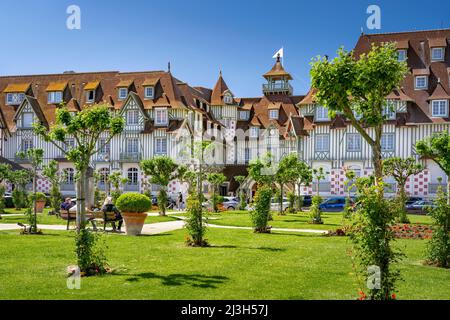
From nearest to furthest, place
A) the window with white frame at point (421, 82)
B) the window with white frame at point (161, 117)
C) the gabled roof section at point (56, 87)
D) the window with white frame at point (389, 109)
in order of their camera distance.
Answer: the window with white frame at point (389, 109)
the window with white frame at point (421, 82)
the window with white frame at point (161, 117)
the gabled roof section at point (56, 87)

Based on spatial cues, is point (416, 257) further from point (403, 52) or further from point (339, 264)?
point (403, 52)

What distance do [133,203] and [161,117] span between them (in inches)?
1230

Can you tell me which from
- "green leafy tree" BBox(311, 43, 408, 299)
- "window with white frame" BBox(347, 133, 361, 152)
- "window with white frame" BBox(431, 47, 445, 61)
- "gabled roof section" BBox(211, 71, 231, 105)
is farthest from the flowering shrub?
"gabled roof section" BBox(211, 71, 231, 105)

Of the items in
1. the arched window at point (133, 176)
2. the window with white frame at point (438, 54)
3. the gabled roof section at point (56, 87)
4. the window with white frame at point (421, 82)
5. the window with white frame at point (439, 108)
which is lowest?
the arched window at point (133, 176)

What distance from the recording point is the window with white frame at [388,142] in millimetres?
42250

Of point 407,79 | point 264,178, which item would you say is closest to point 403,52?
point 407,79

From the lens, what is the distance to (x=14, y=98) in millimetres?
53875

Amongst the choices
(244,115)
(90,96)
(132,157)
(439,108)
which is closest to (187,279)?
(439,108)

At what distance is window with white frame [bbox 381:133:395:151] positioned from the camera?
4225 cm

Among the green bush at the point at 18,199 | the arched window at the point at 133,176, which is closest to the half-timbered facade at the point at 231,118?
the arched window at the point at 133,176

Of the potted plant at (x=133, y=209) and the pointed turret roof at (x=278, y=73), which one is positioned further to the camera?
the pointed turret roof at (x=278, y=73)

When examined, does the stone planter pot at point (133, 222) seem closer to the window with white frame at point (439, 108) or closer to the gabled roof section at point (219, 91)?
the window with white frame at point (439, 108)

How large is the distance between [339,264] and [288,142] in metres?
37.9

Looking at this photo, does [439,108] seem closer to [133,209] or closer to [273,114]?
[273,114]
